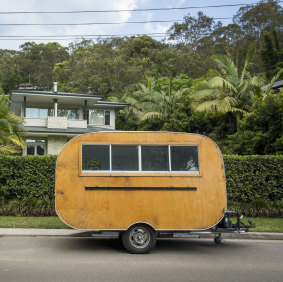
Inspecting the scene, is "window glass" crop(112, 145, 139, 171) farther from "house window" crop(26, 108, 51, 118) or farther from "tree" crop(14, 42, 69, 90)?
"tree" crop(14, 42, 69, 90)

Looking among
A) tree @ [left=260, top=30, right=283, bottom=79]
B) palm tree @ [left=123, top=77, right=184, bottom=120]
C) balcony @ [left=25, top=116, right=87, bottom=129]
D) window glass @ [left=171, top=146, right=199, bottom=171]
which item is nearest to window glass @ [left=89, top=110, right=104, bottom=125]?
palm tree @ [left=123, top=77, right=184, bottom=120]

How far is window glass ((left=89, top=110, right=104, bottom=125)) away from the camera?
31469 mm

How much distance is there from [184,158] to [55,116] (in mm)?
19968

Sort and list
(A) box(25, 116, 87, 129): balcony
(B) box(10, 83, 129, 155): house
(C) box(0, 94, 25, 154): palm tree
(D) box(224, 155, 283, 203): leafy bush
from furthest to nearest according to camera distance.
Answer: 1. (A) box(25, 116, 87, 129): balcony
2. (B) box(10, 83, 129, 155): house
3. (D) box(224, 155, 283, 203): leafy bush
4. (C) box(0, 94, 25, 154): palm tree

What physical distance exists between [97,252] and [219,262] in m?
2.79

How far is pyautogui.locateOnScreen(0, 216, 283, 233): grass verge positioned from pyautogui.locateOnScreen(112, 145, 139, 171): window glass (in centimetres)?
404

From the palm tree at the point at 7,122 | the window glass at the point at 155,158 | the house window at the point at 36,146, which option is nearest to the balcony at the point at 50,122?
the house window at the point at 36,146

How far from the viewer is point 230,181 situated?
1383 cm

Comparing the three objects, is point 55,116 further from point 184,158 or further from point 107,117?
point 184,158

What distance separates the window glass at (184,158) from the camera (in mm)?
8305

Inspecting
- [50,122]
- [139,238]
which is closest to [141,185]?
[139,238]

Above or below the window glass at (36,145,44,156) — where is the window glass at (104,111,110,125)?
above

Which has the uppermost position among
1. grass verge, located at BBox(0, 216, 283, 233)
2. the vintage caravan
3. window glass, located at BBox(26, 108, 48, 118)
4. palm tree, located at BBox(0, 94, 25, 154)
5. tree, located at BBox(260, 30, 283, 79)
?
tree, located at BBox(260, 30, 283, 79)

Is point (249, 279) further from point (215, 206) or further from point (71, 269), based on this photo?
point (71, 269)
